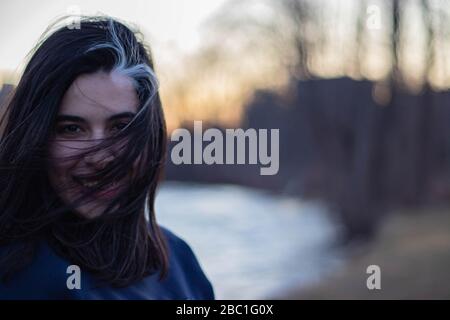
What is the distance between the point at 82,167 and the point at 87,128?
75 millimetres

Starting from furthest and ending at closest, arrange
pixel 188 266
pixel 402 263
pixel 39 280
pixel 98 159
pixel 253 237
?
pixel 253 237, pixel 402 263, pixel 188 266, pixel 98 159, pixel 39 280

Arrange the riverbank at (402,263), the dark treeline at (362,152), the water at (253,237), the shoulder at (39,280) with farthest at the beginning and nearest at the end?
the dark treeline at (362,152) → the water at (253,237) → the riverbank at (402,263) → the shoulder at (39,280)

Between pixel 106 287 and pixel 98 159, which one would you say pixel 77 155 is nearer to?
pixel 98 159

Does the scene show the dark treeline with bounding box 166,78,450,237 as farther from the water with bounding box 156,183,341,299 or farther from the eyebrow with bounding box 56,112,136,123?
the eyebrow with bounding box 56,112,136,123

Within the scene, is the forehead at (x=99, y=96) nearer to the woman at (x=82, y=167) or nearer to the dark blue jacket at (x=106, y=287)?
the woman at (x=82, y=167)

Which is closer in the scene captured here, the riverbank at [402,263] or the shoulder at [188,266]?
the shoulder at [188,266]

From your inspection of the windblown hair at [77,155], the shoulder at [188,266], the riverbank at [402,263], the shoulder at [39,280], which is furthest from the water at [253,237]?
the shoulder at [39,280]

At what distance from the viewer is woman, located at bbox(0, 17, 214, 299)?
899 mm

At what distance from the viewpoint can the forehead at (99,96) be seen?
0.94 m

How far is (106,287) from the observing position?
37.9 inches

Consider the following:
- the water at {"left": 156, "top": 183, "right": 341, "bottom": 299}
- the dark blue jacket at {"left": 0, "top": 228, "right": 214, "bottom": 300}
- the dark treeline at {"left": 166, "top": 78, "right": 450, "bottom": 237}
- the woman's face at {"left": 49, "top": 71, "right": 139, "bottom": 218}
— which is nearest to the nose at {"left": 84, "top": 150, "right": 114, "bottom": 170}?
the woman's face at {"left": 49, "top": 71, "right": 139, "bottom": 218}

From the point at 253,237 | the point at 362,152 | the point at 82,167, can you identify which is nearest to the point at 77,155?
the point at 82,167
